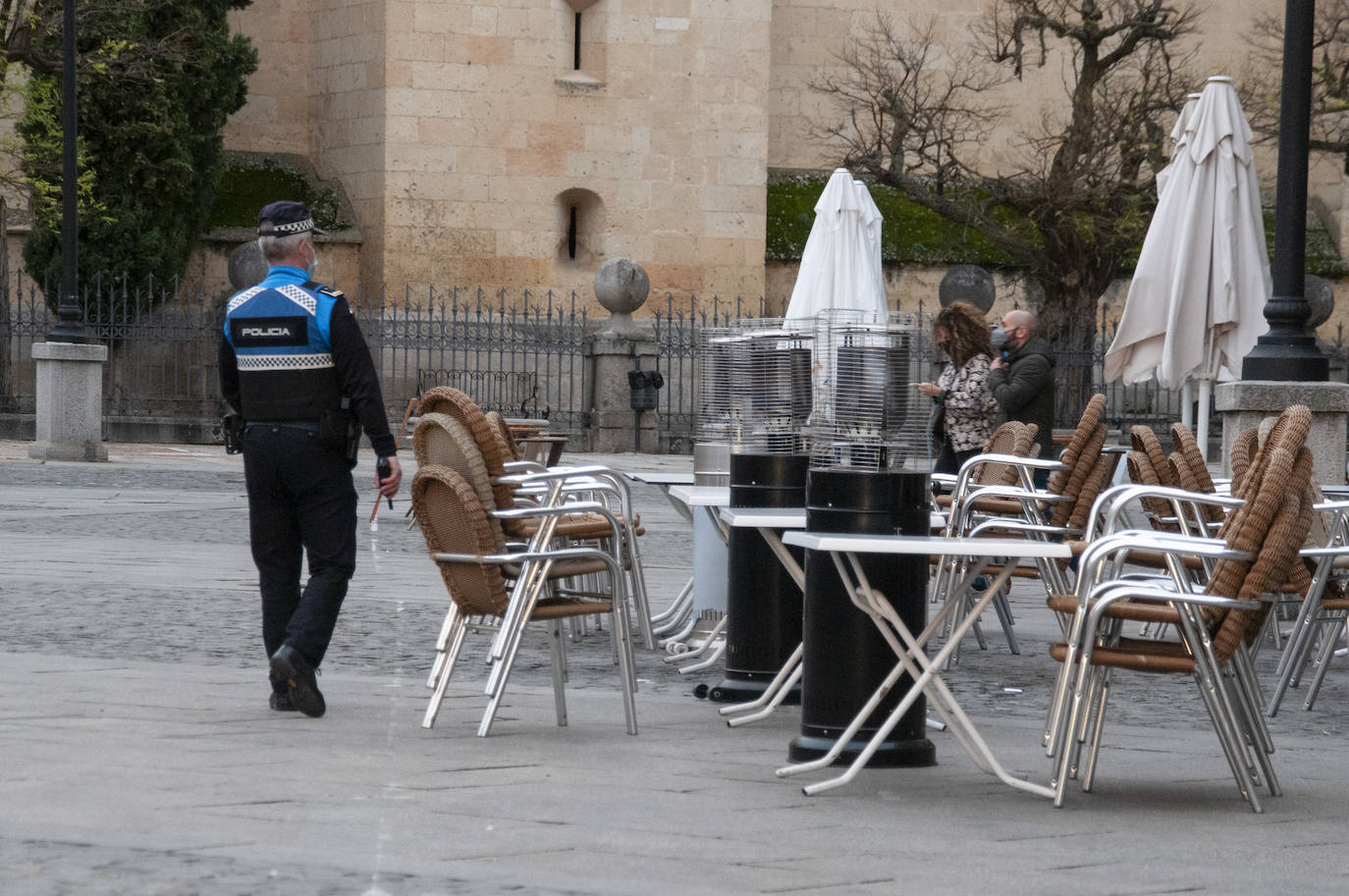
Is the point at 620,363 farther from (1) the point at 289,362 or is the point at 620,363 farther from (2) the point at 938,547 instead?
(2) the point at 938,547

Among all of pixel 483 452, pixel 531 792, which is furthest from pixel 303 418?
pixel 531 792

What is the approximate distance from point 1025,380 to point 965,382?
0.44m

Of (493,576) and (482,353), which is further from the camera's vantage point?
(482,353)

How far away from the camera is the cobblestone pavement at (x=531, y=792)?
4.27 m

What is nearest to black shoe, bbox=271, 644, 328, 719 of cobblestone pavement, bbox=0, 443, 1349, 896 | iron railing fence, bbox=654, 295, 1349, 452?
cobblestone pavement, bbox=0, 443, 1349, 896

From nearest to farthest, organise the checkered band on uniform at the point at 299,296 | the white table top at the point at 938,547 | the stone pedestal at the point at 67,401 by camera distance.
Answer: the white table top at the point at 938,547 < the checkered band on uniform at the point at 299,296 < the stone pedestal at the point at 67,401

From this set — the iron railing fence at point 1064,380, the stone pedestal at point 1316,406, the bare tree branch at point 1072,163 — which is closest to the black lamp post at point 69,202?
the iron railing fence at point 1064,380

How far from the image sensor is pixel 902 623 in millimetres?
5375

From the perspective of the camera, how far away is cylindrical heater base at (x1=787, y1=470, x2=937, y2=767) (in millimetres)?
5449

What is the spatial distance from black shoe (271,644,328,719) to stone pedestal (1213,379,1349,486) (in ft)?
17.9

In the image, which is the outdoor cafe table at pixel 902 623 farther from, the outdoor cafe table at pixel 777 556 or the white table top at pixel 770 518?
the white table top at pixel 770 518

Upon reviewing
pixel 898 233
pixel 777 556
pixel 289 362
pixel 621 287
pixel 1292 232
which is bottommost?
pixel 777 556

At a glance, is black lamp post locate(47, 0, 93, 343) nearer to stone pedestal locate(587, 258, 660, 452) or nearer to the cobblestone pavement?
stone pedestal locate(587, 258, 660, 452)

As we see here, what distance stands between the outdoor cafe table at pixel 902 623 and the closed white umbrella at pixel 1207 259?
711 cm
